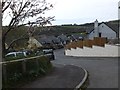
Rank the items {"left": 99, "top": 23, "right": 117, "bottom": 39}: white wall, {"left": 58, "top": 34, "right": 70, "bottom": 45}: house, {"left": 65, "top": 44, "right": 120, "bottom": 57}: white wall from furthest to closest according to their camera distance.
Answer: {"left": 58, "top": 34, "right": 70, "bottom": 45}: house → {"left": 99, "top": 23, "right": 117, "bottom": 39}: white wall → {"left": 65, "top": 44, "right": 120, "bottom": 57}: white wall

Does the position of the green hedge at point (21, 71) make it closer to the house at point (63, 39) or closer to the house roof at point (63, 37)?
the house at point (63, 39)

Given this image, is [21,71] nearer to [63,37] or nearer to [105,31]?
[105,31]

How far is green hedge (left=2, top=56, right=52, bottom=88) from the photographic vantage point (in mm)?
13500

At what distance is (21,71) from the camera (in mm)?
15383

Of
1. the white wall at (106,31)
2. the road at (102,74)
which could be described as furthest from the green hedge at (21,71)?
the white wall at (106,31)

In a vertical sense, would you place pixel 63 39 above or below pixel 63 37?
below

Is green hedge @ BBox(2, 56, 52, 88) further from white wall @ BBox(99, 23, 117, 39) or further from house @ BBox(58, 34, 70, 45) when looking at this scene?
house @ BBox(58, 34, 70, 45)

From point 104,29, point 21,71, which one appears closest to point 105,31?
point 104,29

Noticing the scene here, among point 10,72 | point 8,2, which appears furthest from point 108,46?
point 10,72

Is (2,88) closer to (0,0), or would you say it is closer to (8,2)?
(0,0)

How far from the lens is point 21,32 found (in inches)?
842

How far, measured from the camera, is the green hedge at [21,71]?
44.3 feet

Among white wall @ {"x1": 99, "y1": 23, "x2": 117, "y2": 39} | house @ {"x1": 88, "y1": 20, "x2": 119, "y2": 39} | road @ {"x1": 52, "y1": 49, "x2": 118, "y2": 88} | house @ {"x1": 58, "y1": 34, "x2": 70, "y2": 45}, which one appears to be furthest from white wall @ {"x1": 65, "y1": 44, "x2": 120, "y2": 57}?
house @ {"x1": 58, "y1": 34, "x2": 70, "y2": 45}

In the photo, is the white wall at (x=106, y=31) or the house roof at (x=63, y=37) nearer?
the white wall at (x=106, y=31)
